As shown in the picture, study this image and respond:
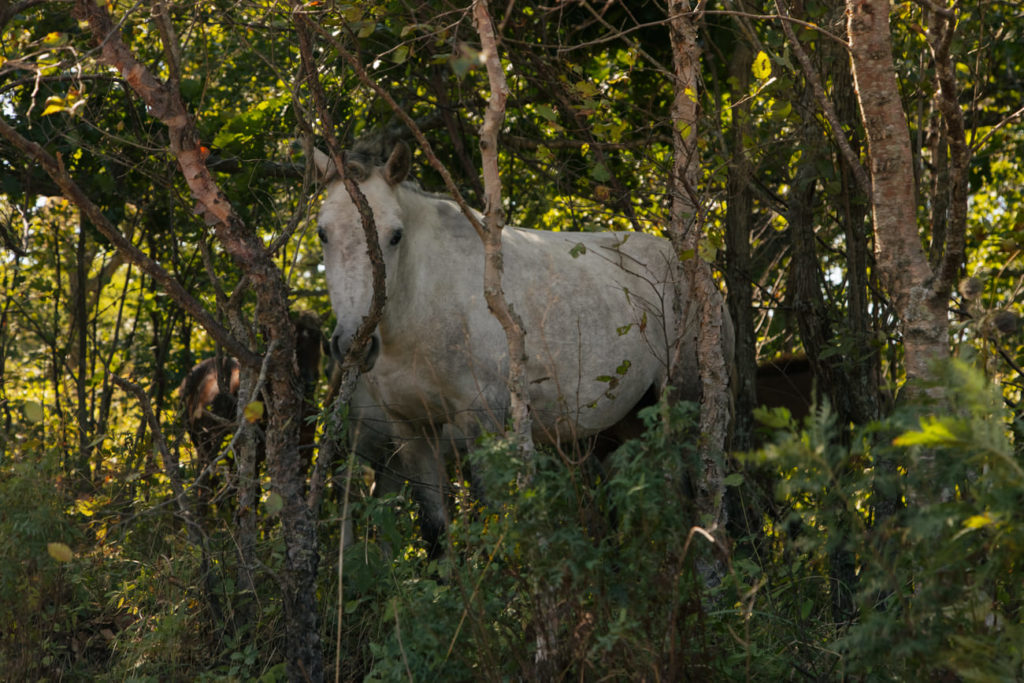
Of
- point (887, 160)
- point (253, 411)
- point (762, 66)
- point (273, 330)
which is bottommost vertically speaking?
point (253, 411)

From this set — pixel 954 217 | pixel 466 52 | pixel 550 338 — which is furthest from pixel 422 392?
pixel 954 217

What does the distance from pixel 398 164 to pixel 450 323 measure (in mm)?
824

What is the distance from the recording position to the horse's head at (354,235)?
14.0 ft

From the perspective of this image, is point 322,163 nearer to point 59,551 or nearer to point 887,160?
point 59,551

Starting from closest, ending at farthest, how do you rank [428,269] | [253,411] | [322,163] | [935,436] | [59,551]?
[935,436]
[253,411]
[59,551]
[322,163]
[428,269]

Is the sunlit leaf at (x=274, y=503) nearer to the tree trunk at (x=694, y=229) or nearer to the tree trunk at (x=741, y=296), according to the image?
the tree trunk at (x=694, y=229)

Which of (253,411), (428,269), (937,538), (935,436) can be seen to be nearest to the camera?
(935,436)

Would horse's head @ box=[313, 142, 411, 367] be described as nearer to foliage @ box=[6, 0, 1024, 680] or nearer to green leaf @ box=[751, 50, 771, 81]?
foliage @ box=[6, 0, 1024, 680]

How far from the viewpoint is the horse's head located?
4277 millimetres

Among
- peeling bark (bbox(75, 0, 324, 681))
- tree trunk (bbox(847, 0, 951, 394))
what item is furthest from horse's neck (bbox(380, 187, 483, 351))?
tree trunk (bbox(847, 0, 951, 394))

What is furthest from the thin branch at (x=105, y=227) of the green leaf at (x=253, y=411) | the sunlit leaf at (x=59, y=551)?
the sunlit leaf at (x=59, y=551)

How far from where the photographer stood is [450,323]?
480 centimetres

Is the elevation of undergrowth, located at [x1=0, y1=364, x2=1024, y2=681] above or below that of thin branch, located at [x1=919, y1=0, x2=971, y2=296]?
below

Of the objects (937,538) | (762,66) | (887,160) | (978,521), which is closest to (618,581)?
(937,538)
